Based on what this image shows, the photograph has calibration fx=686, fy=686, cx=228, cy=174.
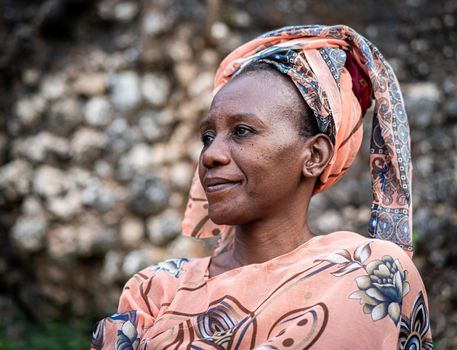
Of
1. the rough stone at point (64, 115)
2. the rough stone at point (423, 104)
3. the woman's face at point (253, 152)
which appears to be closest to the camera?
the woman's face at point (253, 152)

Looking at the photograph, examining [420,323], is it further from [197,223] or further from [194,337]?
[197,223]

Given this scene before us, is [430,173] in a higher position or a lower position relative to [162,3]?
lower

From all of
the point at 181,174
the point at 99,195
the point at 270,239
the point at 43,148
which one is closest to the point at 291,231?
the point at 270,239

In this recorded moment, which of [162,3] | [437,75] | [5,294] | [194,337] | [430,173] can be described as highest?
[162,3]

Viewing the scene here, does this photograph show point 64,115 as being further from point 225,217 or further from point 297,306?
point 297,306

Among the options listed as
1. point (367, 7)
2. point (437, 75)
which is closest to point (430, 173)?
point (437, 75)

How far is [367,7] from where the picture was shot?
5.05 metres

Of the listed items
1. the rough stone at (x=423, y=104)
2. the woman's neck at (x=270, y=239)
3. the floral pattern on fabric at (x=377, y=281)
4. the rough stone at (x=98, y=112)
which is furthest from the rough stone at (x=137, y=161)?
the floral pattern on fabric at (x=377, y=281)

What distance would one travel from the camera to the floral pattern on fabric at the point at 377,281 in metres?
1.86

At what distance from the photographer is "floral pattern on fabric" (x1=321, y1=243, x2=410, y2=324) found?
186 centimetres

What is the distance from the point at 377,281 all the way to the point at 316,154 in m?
0.49

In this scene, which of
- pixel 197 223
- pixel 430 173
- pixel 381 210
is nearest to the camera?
pixel 381 210

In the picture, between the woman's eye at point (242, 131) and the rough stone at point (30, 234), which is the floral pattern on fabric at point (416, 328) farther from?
the rough stone at point (30, 234)

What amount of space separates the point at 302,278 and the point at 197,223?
0.69m
